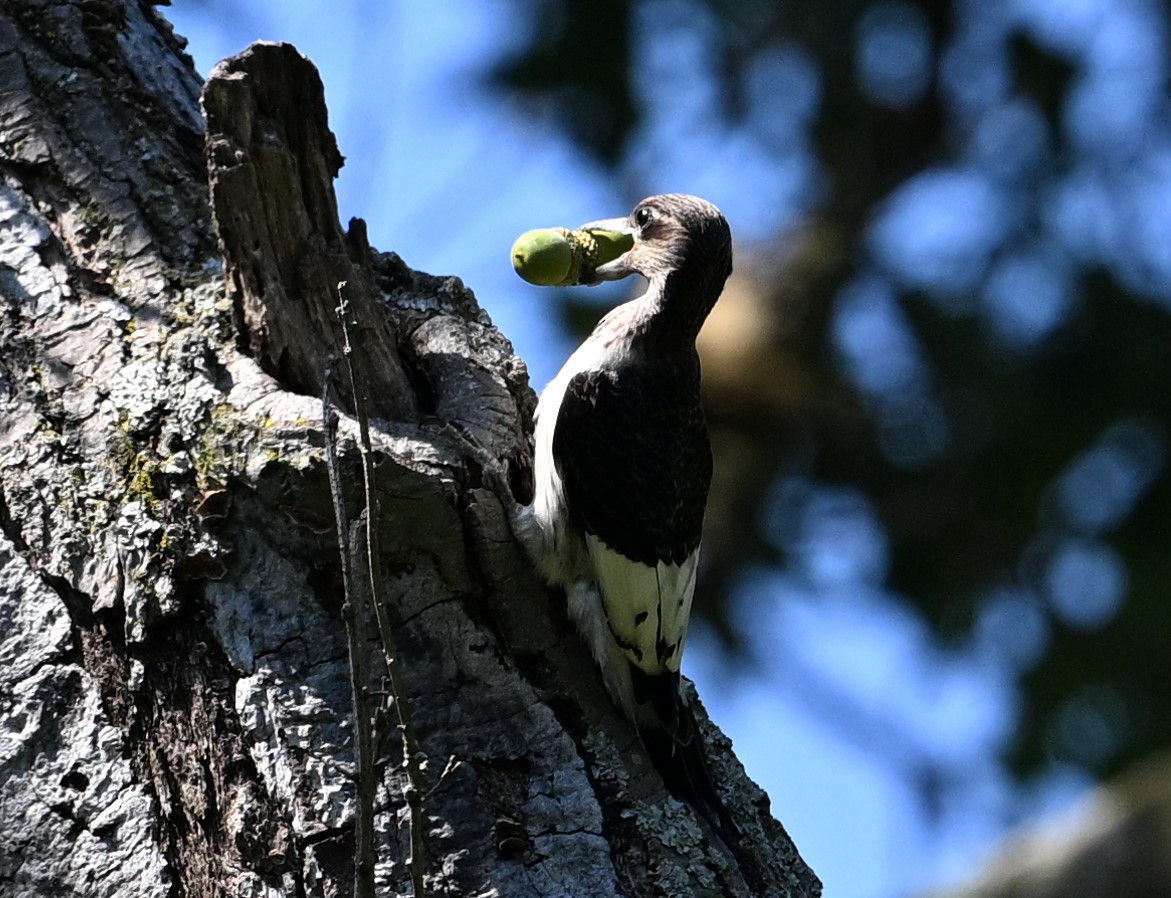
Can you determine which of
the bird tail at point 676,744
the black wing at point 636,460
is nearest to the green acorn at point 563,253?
the black wing at point 636,460

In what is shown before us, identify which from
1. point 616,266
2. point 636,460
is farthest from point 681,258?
point 636,460

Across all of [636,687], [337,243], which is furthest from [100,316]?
[636,687]

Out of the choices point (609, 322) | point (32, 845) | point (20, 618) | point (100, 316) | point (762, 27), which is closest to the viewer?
point (32, 845)

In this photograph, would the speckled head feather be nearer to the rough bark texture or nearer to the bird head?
the bird head

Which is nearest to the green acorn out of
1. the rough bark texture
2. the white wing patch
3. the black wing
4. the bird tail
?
the black wing

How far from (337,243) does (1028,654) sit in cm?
436

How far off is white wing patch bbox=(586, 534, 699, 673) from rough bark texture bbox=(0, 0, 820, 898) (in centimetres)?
22

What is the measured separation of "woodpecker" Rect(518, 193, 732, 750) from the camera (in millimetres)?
3133

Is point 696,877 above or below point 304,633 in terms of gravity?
below

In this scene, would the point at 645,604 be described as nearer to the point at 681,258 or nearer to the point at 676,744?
the point at 676,744

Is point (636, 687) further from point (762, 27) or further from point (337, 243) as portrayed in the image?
point (762, 27)

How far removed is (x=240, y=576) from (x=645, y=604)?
111 cm

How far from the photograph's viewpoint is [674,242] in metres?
3.97

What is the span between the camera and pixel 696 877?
250cm
